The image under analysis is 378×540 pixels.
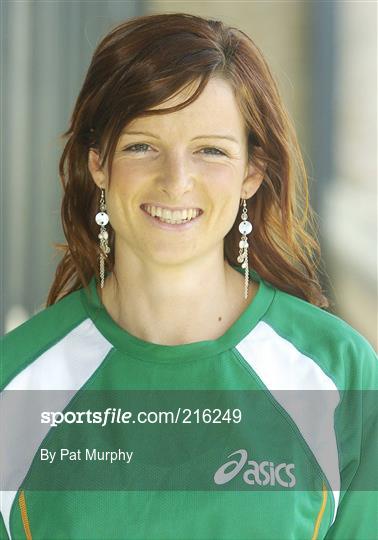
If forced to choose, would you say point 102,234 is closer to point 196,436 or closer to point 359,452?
point 196,436

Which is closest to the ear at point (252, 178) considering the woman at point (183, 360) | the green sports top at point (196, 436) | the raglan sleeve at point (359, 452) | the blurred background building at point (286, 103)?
the woman at point (183, 360)

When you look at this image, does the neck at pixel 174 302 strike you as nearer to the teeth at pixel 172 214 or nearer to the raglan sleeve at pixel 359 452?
Result: the teeth at pixel 172 214

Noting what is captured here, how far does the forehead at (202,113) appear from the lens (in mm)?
1645

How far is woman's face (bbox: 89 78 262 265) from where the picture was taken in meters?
Result: 1.65

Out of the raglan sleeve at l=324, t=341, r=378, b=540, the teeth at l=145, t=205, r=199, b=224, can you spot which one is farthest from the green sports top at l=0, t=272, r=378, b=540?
the teeth at l=145, t=205, r=199, b=224

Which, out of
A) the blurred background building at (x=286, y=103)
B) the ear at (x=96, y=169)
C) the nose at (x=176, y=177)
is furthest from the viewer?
the blurred background building at (x=286, y=103)

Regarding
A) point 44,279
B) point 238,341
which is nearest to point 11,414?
point 238,341

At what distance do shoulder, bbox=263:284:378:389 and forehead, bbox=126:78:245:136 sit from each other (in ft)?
1.14

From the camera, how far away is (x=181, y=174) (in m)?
1.64

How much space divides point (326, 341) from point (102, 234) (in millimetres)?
446

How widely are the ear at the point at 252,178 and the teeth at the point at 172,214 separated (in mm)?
141

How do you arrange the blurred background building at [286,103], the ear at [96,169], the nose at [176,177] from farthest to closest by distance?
1. the blurred background building at [286,103]
2. the ear at [96,169]
3. the nose at [176,177]

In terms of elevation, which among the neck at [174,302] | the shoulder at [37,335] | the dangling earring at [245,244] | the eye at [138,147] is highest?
the eye at [138,147]

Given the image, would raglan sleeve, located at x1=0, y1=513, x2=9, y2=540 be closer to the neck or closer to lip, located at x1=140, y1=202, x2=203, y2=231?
the neck
